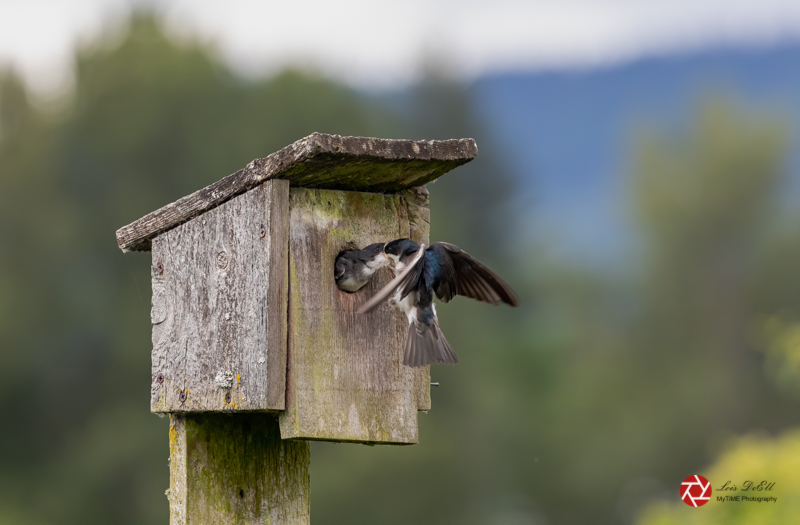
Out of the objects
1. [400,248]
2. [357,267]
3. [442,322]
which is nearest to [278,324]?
[357,267]

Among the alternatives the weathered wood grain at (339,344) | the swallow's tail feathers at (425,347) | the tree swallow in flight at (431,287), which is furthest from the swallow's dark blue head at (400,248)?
the swallow's tail feathers at (425,347)

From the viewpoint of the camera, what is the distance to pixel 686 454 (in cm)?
2297

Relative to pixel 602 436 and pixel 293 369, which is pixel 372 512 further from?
pixel 293 369

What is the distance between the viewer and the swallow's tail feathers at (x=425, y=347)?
325cm

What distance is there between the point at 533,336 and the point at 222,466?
22.3 m

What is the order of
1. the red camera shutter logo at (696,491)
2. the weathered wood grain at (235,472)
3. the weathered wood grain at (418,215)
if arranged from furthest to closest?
the red camera shutter logo at (696,491) → the weathered wood grain at (418,215) → the weathered wood grain at (235,472)

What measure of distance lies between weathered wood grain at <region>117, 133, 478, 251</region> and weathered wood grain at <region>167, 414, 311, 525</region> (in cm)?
67

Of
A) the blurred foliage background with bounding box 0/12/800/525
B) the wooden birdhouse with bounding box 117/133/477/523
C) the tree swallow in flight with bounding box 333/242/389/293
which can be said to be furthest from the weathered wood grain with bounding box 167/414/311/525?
the blurred foliage background with bounding box 0/12/800/525

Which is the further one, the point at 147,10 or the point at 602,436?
the point at 602,436

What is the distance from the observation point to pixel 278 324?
319 centimetres

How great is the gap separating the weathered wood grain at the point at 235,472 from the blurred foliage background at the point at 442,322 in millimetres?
6497

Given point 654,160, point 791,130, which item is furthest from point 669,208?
point 791,130

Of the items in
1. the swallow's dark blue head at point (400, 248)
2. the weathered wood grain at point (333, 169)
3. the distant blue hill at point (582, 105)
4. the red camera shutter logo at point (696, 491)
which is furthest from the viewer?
the distant blue hill at point (582, 105)

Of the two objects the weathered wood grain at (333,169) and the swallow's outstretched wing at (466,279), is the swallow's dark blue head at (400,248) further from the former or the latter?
the weathered wood grain at (333,169)
